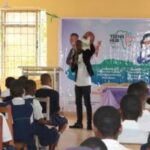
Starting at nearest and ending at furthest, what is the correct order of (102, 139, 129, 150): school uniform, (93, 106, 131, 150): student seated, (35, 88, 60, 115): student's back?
(102, 139, 129, 150): school uniform → (93, 106, 131, 150): student seated → (35, 88, 60, 115): student's back

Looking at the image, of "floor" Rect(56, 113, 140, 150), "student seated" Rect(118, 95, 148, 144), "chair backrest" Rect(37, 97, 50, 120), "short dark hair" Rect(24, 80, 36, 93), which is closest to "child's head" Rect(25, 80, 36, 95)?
"short dark hair" Rect(24, 80, 36, 93)

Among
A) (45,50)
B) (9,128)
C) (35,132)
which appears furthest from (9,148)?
(45,50)

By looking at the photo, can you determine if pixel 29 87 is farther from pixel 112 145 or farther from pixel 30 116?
pixel 112 145

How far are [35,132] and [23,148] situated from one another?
41 cm

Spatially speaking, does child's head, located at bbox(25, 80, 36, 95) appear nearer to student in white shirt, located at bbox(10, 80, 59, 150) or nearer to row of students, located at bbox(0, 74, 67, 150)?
row of students, located at bbox(0, 74, 67, 150)

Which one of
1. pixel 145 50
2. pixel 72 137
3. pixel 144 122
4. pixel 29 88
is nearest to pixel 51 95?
pixel 29 88

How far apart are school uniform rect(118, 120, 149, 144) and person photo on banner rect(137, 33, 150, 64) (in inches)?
242

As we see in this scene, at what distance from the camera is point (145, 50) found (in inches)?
369

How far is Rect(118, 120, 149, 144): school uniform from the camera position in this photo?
320 cm

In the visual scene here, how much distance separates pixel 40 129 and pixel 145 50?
A: 186 inches

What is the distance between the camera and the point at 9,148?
3787 mm

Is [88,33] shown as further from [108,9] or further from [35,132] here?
[35,132]

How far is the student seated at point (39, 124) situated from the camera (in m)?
5.03

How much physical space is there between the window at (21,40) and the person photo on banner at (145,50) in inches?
77.7
